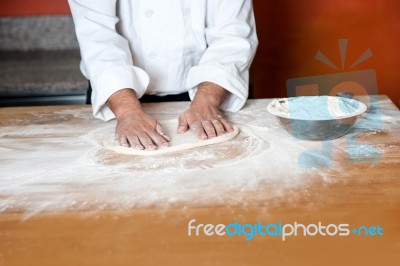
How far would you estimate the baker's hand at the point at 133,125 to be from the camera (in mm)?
1121

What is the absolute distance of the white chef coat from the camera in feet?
4.53

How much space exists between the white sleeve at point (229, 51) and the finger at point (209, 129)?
21cm

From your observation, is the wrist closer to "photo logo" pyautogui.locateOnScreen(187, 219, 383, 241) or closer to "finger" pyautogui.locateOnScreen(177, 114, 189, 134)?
"finger" pyautogui.locateOnScreen(177, 114, 189, 134)

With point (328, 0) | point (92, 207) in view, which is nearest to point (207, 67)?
point (92, 207)

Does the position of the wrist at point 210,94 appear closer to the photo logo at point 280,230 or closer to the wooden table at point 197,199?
the wooden table at point 197,199

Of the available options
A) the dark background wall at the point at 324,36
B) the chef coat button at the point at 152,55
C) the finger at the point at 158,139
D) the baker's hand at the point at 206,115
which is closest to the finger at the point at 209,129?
the baker's hand at the point at 206,115

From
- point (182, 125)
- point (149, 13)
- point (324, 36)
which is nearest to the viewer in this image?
point (182, 125)

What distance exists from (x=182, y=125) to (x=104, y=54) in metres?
0.34

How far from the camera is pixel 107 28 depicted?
143 cm

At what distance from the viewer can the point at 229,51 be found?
4.82 feet

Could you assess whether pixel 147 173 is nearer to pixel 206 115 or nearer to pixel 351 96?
pixel 206 115

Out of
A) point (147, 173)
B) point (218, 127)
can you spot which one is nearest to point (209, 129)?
point (218, 127)

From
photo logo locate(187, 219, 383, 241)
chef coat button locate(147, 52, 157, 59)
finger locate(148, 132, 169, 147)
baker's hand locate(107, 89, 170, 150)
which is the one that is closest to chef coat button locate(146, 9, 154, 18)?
chef coat button locate(147, 52, 157, 59)

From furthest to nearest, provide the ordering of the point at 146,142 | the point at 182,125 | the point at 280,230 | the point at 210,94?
1. the point at 210,94
2. the point at 182,125
3. the point at 146,142
4. the point at 280,230
